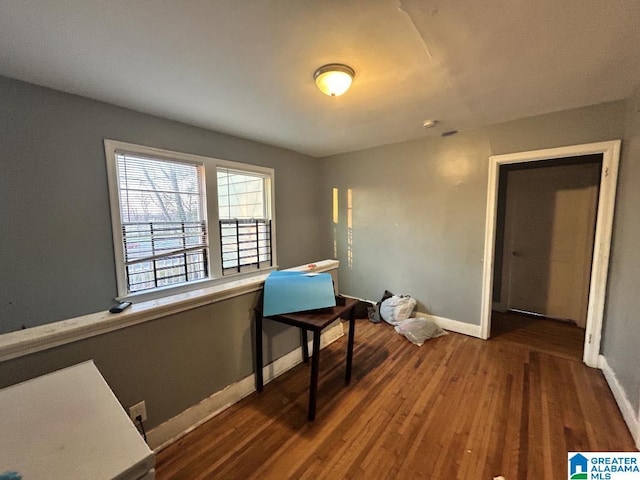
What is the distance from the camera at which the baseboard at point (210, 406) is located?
1602 mm

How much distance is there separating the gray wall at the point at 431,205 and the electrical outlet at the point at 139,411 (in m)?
3.00

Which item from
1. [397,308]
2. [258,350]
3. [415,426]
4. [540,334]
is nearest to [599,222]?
[540,334]

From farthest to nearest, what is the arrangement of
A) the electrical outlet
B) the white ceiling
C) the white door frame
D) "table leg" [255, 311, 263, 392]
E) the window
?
1. the window
2. the white door frame
3. "table leg" [255, 311, 263, 392]
4. the electrical outlet
5. the white ceiling

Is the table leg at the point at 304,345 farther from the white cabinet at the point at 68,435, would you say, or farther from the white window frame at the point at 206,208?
the white cabinet at the point at 68,435

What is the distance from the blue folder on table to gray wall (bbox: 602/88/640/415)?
2079 mm

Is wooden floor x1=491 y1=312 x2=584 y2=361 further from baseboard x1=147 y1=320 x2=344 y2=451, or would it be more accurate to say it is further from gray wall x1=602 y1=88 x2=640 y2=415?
baseboard x1=147 y1=320 x2=344 y2=451

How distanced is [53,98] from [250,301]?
214cm

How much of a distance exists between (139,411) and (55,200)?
172 cm

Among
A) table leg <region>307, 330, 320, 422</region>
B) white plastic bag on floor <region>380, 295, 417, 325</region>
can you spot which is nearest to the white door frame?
white plastic bag on floor <region>380, 295, 417, 325</region>

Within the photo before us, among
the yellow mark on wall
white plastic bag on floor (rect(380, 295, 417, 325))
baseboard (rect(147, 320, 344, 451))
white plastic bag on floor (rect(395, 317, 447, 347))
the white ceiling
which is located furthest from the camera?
the yellow mark on wall

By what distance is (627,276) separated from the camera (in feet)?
6.49

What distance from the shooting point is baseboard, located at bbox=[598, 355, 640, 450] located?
1.62 m

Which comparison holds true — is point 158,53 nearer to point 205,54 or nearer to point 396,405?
point 205,54
